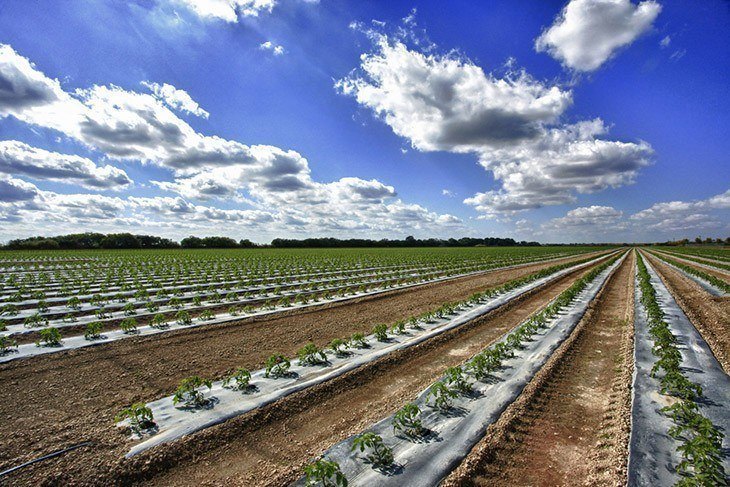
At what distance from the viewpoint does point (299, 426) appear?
5891 mm

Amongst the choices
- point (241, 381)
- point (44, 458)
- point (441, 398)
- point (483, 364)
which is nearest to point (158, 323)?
point (241, 381)

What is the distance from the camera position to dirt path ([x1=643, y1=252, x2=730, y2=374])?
32.2ft

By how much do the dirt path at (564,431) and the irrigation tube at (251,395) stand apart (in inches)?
148

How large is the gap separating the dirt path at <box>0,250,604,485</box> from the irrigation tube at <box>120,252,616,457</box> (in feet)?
2.10

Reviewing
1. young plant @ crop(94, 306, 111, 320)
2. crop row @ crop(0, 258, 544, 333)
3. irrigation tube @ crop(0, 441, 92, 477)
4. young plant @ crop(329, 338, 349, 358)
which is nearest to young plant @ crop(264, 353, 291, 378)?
young plant @ crop(329, 338, 349, 358)

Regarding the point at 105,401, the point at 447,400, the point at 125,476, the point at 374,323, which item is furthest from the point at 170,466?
the point at 374,323

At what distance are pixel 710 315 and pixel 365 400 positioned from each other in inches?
669

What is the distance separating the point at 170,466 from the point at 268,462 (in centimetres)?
146

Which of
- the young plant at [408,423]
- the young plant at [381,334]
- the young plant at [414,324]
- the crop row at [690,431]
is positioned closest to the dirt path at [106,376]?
the young plant at [414,324]

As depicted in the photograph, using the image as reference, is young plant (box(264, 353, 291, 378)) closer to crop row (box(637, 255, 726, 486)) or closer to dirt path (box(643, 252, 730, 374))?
crop row (box(637, 255, 726, 486))

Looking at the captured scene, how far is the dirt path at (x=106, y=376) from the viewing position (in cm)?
493

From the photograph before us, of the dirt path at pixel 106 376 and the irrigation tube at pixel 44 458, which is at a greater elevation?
the irrigation tube at pixel 44 458

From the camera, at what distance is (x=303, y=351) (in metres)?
8.33

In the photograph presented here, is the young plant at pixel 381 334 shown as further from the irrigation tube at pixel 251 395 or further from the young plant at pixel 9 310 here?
the young plant at pixel 9 310
